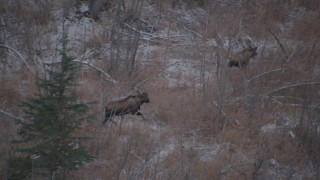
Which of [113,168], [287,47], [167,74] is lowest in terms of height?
[113,168]

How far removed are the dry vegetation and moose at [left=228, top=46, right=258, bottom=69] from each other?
0.61ft

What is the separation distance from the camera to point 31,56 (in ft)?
32.9

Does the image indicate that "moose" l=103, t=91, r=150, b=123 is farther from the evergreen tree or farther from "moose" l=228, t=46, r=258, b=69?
"moose" l=228, t=46, r=258, b=69

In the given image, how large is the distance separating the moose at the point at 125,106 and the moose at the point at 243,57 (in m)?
2.96

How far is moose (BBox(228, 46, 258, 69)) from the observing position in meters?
10.1

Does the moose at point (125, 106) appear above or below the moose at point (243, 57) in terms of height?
below

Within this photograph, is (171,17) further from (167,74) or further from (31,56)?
(31,56)

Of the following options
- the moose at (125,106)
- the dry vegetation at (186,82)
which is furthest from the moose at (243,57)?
the moose at (125,106)

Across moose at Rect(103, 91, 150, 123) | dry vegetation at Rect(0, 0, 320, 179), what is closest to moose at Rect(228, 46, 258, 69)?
dry vegetation at Rect(0, 0, 320, 179)

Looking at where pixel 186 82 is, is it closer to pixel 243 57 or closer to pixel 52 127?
pixel 243 57

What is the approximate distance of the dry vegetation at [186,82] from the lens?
23.2 ft

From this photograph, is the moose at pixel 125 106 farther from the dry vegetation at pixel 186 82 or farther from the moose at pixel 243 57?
the moose at pixel 243 57

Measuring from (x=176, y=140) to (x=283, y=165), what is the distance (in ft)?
6.77

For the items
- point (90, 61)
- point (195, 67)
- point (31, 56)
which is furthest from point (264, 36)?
point (31, 56)
